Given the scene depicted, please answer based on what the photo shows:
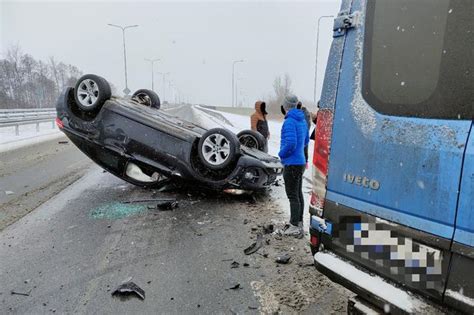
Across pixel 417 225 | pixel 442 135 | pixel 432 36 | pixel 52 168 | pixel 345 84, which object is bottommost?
pixel 52 168

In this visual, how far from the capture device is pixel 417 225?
2.04m

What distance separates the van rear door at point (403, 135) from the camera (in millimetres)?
1876

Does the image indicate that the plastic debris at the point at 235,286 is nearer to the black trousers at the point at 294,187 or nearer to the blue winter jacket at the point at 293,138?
the black trousers at the point at 294,187

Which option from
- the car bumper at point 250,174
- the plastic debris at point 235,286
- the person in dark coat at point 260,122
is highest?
the person in dark coat at point 260,122

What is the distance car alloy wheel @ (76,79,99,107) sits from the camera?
21.9ft

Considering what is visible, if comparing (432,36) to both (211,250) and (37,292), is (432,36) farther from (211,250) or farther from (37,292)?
(37,292)

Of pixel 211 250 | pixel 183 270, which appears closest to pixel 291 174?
pixel 211 250

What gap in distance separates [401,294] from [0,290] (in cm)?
326

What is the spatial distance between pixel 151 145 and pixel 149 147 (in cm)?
5

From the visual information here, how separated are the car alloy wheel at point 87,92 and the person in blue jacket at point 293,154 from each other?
345cm

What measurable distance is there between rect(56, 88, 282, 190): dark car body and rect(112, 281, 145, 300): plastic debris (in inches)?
112

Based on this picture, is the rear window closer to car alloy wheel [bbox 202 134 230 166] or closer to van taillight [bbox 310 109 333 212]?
van taillight [bbox 310 109 333 212]

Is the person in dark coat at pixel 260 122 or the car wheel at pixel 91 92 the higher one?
the car wheel at pixel 91 92

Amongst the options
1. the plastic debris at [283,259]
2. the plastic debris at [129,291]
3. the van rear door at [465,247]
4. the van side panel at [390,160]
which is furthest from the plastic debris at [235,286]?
the van rear door at [465,247]
